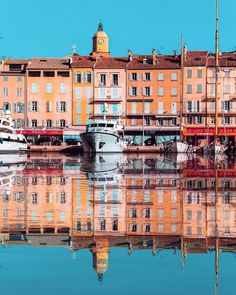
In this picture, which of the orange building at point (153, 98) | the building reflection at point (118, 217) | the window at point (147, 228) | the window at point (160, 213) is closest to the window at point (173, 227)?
the building reflection at point (118, 217)

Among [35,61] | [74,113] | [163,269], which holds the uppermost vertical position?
[35,61]

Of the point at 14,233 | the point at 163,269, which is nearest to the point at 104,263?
the point at 163,269

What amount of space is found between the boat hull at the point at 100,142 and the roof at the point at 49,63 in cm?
2484

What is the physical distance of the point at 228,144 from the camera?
88250 millimetres

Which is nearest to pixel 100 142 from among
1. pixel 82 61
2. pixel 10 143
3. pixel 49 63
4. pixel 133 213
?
pixel 10 143

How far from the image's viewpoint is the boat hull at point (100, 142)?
70.1 m

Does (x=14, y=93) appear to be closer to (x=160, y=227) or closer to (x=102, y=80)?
(x=102, y=80)

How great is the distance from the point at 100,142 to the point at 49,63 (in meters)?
28.7

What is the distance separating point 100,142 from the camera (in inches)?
2781

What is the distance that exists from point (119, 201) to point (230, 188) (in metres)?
5.35

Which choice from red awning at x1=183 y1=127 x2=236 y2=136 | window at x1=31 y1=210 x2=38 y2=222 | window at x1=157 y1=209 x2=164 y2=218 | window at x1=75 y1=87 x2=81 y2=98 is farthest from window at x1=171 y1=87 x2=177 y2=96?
window at x1=31 y1=210 x2=38 y2=222

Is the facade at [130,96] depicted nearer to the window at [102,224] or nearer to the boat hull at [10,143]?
the boat hull at [10,143]

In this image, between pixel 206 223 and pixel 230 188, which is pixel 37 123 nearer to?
pixel 230 188

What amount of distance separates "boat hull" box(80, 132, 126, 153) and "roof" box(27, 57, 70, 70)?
978 inches
